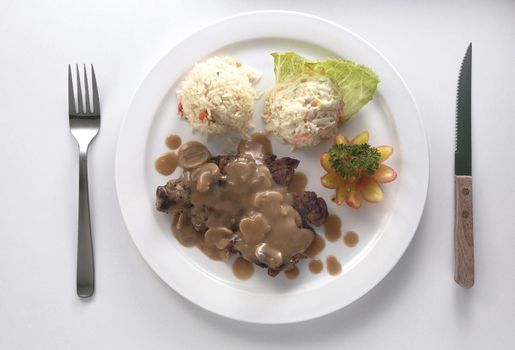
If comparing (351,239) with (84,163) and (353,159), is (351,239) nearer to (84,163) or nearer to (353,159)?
(353,159)

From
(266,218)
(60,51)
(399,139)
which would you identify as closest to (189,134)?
(266,218)

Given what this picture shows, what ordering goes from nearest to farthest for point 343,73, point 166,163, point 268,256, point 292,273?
point 268,256 → point 343,73 → point 292,273 → point 166,163

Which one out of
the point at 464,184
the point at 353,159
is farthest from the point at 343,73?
the point at 464,184

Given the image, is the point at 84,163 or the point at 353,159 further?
the point at 84,163

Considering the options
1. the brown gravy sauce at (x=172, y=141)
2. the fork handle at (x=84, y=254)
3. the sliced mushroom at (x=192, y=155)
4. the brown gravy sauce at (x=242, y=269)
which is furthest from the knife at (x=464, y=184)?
the fork handle at (x=84, y=254)

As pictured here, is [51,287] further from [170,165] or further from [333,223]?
[333,223]

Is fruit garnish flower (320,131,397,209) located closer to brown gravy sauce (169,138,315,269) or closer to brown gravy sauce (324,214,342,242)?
brown gravy sauce (324,214,342,242)

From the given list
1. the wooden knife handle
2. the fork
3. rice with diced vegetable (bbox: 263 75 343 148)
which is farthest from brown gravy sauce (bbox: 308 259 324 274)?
the fork
